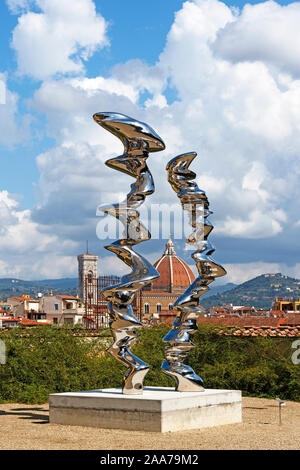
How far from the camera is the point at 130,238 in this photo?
10977 millimetres

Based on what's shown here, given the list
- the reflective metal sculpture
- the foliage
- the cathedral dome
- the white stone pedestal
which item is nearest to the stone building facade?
the cathedral dome

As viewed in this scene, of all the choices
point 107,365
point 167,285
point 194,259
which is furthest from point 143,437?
point 167,285

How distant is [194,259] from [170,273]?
10272 cm

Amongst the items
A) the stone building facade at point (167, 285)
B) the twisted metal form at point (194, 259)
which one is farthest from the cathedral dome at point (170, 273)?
the twisted metal form at point (194, 259)

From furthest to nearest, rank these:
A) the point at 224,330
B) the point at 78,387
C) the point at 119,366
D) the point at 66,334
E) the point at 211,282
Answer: the point at 224,330, the point at 66,334, the point at 119,366, the point at 78,387, the point at 211,282

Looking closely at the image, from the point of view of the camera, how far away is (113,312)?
35.3 feet

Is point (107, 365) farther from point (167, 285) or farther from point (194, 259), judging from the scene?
point (167, 285)

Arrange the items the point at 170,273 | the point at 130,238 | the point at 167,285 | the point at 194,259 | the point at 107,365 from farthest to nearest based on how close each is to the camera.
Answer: the point at 170,273
the point at 167,285
the point at 107,365
the point at 194,259
the point at 130,238

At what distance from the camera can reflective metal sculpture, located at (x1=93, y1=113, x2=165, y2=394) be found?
10750mm
